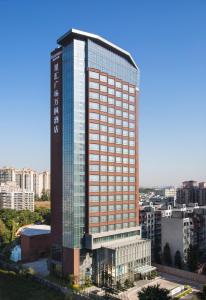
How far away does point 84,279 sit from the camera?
44469mm

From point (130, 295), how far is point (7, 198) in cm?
9705

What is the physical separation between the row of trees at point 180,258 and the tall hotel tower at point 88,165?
19.1ft

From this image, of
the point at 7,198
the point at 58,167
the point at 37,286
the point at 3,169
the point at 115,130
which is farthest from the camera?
the point at 3,169

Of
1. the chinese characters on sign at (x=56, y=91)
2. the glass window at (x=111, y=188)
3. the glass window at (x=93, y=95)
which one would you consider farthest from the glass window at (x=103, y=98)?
the glass window at (x=111, y=188)

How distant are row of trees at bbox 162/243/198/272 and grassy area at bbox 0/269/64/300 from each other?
21335mm

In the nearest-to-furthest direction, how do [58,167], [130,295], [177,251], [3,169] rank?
[130,295] < [58,167] < [177,251] < [3,169]

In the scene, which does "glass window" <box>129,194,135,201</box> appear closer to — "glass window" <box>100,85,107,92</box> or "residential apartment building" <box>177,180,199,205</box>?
"glass window" <box>100,85,107,92</box>

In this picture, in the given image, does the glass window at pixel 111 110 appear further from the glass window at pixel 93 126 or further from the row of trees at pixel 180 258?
the row of trees at pixel 180 258

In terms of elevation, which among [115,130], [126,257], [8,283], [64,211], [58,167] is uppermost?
[115,130]

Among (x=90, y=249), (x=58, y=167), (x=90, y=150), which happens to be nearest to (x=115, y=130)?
(x=90, y=150)

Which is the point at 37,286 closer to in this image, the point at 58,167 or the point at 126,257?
the point at 126,257

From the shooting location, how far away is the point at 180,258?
176ft

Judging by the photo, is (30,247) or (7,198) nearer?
(30,247)

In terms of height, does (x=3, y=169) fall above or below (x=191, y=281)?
above
